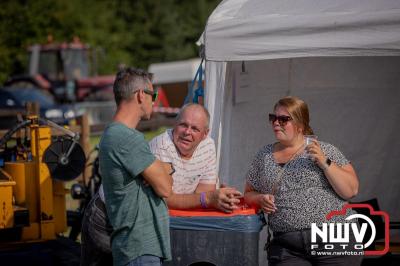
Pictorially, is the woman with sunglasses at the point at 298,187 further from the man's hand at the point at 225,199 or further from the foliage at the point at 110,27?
the foliage at the point at 110,27

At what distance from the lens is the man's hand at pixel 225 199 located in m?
4.42

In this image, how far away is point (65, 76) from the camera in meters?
26.6

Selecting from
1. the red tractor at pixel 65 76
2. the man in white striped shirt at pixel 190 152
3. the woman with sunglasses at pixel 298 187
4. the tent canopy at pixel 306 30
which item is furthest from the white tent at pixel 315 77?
the red tractor at pixel 65 76

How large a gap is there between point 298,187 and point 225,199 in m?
0.43

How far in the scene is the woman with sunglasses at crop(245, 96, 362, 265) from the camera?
416 centimetres

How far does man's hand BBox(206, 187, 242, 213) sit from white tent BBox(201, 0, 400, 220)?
1017 millimetres

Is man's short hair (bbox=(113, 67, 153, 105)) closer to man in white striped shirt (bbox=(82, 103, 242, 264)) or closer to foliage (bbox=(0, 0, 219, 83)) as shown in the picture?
man in white striped shirt (bbox=(82, 103, 242, 264))

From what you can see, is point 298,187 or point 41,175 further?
point 41,175

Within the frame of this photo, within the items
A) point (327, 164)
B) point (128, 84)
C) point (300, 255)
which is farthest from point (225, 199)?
point (128, 84)

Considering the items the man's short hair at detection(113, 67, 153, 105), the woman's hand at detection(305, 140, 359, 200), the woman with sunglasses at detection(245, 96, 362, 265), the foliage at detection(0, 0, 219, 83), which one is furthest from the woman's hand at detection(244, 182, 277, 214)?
the foliage at detection(0, 0, 219, 83)

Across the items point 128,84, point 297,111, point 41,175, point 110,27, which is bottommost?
point 41,175

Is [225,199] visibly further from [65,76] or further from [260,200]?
[65,76]

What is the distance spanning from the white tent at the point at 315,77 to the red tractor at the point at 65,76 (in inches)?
732

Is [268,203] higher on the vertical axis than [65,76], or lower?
lower
